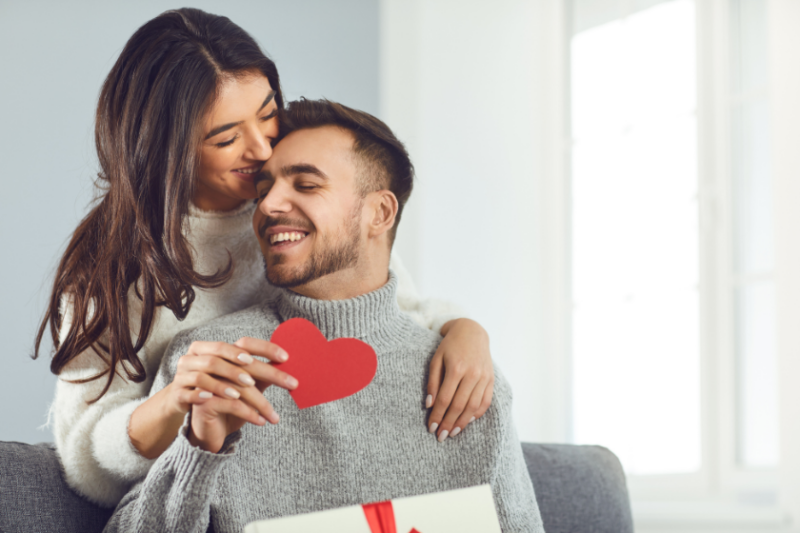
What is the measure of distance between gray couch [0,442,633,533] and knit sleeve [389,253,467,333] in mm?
351

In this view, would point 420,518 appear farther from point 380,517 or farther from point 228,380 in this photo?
point 228,380

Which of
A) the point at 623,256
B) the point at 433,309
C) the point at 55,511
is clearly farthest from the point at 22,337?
the point at 623,256

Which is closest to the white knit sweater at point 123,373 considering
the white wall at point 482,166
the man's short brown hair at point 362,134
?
the man's short brown hair at point 362,134

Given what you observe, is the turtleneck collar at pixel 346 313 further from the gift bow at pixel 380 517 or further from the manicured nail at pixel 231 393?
the gift bow at pixel 380 517

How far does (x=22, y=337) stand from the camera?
1.76 metres

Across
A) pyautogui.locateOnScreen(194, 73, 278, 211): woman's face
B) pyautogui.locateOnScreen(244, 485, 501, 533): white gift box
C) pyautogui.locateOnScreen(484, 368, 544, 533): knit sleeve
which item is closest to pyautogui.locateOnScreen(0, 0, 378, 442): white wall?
pyautogui.locateOnScreen(194, 73, 278, 211): woman's face

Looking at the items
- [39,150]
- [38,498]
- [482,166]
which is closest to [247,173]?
[38,498]

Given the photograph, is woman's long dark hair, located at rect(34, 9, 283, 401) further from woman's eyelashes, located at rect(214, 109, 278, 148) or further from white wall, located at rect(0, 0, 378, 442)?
white wall, located at rect(0, 0, 378, 442)

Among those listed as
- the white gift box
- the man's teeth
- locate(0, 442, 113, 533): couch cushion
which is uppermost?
the man's teeth

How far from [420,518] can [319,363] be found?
0.80ft

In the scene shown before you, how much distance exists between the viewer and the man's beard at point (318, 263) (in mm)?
1080

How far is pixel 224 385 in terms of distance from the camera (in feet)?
2.44

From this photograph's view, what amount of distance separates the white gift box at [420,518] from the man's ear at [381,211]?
592 mm

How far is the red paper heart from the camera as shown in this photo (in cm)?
81
